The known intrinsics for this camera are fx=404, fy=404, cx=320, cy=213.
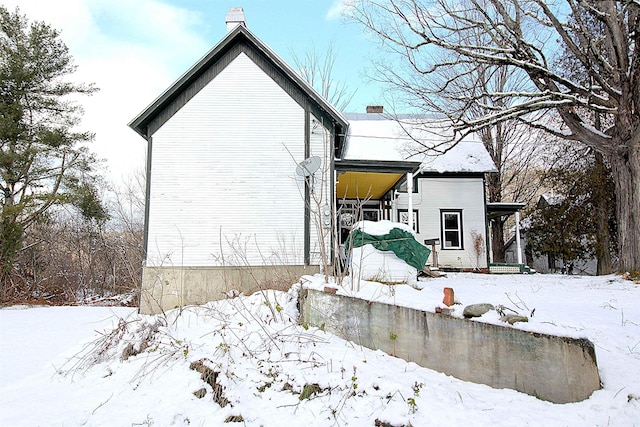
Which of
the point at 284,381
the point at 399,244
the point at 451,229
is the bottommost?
the point at 284,381

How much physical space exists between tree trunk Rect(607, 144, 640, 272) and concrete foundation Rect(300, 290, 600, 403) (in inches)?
315

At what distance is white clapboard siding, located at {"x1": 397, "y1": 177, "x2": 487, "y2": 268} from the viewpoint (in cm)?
1559

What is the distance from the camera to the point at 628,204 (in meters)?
9.42

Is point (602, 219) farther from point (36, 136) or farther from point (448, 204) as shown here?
point (36, 136)

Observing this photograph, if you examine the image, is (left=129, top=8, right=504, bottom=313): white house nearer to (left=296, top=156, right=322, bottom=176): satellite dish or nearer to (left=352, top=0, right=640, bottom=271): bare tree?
(left=296, top=156, right=322, bottom=176): satellite dish

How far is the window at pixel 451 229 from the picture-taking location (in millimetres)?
15758

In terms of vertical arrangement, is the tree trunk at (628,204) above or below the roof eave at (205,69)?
below

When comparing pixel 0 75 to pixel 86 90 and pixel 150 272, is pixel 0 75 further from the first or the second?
pixel 150 272

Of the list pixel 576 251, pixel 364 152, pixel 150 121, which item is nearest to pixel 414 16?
pixel 364 152

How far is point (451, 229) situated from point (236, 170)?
9786 millimetres

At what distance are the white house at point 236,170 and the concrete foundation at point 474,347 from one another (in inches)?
158

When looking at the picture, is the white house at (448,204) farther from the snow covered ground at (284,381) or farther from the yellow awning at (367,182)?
the snow covered ground at (284,381)

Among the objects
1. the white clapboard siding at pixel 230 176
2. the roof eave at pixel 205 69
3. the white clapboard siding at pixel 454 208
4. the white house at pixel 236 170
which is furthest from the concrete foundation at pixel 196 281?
the white clapboard siding at pixel 454 208

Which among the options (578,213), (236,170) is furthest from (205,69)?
(578,213)
